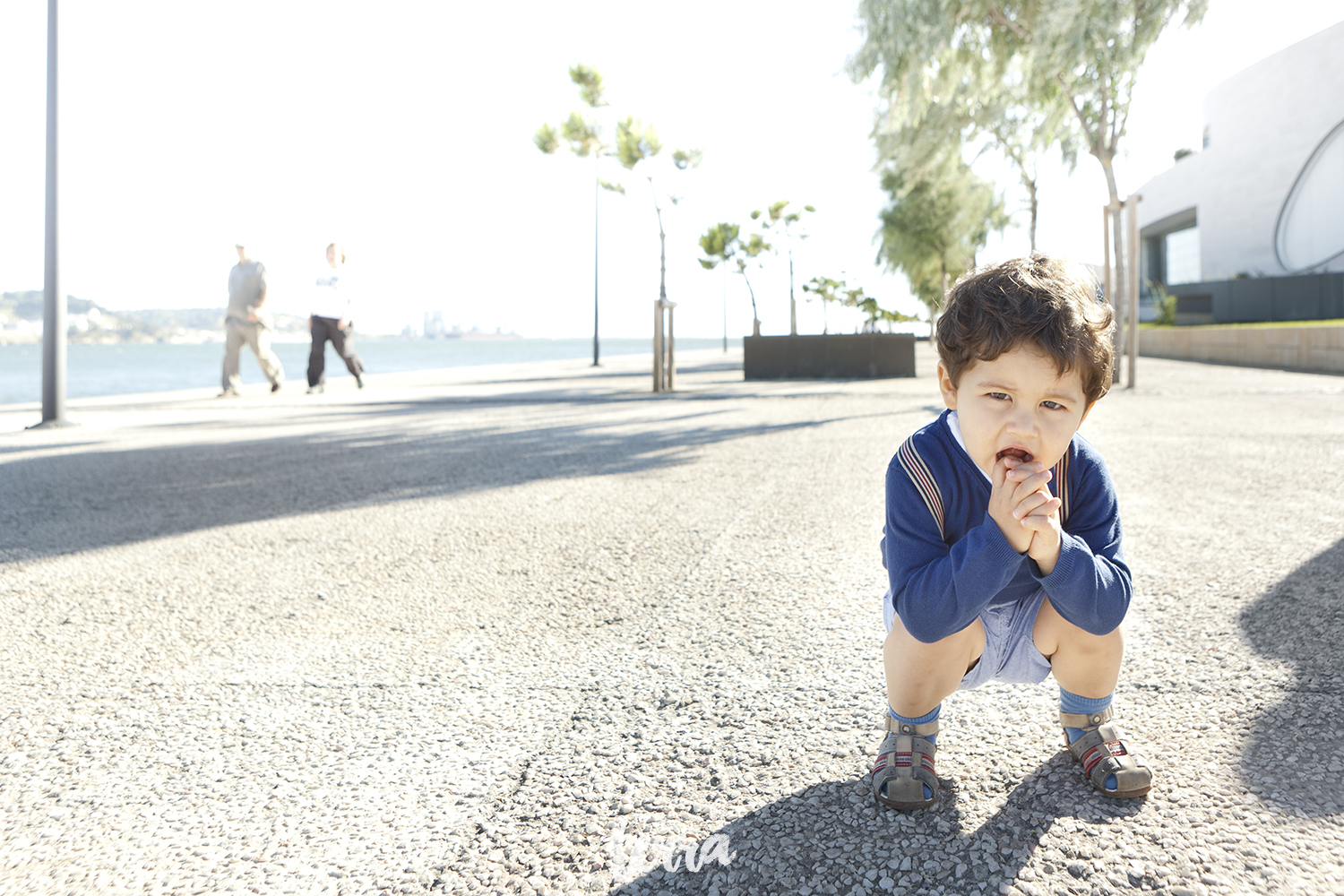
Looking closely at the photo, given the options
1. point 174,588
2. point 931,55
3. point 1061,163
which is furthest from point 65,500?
point 1061,163

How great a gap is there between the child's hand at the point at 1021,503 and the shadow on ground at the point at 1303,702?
839 millimetres

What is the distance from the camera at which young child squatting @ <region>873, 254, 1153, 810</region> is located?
59.4 inches

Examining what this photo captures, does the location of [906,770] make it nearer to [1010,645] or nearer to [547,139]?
[1010,645]

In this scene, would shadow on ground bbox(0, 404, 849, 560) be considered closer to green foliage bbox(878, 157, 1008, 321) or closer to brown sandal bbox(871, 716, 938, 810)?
brown sandal bbox(871, 716, 938, 810)

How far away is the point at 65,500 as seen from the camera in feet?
17.4

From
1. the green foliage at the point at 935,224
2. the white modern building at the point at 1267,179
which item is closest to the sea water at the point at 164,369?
the green foliage at the point at 935,224

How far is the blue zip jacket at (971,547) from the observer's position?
1.52 meters

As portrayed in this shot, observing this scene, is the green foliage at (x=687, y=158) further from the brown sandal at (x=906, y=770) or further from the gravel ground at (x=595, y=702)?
the brown sandal at (x=906, y=770)

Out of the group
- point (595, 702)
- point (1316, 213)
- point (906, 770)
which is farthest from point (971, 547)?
point (1316, 213)

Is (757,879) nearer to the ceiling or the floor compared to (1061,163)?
nearer to the floor

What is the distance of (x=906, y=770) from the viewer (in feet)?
5.73

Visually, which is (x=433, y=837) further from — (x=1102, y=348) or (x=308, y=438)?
(x=308, y=438)

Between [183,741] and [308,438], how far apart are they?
21.3ft

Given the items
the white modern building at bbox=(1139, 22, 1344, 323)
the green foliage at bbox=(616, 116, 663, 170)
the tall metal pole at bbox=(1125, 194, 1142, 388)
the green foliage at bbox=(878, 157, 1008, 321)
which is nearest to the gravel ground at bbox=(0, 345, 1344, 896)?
the tall metal pole at bbox=(1125, 194, 1142, 388)
